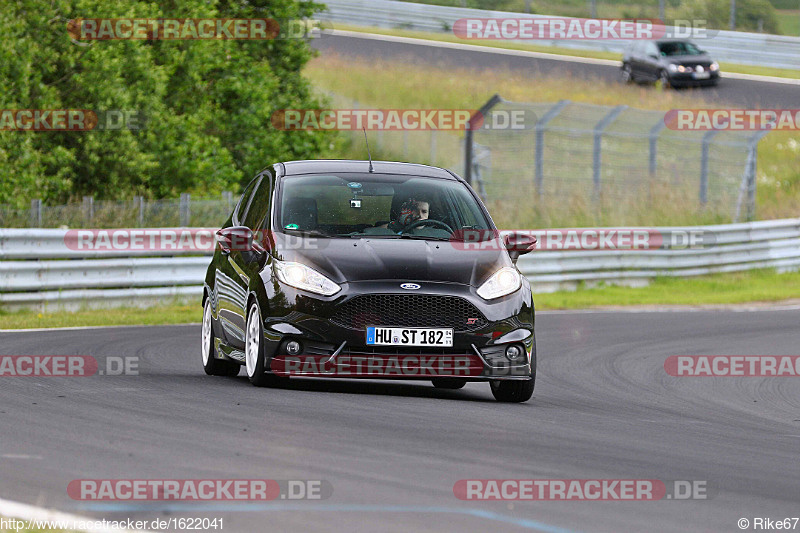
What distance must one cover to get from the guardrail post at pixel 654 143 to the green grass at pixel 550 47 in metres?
19.2

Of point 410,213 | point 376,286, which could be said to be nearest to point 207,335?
point 410,213

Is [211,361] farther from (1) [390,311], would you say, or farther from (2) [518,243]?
(2) [518,243]

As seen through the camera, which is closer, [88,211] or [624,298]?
[88,211]

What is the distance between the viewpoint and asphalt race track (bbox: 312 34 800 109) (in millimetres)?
43750

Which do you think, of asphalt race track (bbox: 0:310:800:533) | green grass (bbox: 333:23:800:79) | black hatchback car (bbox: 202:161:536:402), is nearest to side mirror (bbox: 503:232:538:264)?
black hatchback car (bbox: 202:161:536:402)

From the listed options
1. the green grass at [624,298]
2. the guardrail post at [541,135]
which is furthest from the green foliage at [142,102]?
the green grass at [624,298]

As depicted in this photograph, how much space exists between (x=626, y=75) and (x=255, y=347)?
1506 inches

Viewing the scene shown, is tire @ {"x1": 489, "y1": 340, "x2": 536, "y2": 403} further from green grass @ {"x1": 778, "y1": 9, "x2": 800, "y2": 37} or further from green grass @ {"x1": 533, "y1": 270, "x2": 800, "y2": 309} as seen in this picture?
green grass @ {"x1": 778, "y1": 9, "x2": 800, "y2": 37}

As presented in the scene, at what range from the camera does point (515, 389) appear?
33.3 feet

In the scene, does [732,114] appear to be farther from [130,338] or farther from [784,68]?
[130,338]

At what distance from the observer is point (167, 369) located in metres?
11.8

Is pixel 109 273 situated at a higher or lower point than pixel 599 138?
lower

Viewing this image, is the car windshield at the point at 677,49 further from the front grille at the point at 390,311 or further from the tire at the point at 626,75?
the front grille at the point at 390,311

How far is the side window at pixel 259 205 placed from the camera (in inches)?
431
